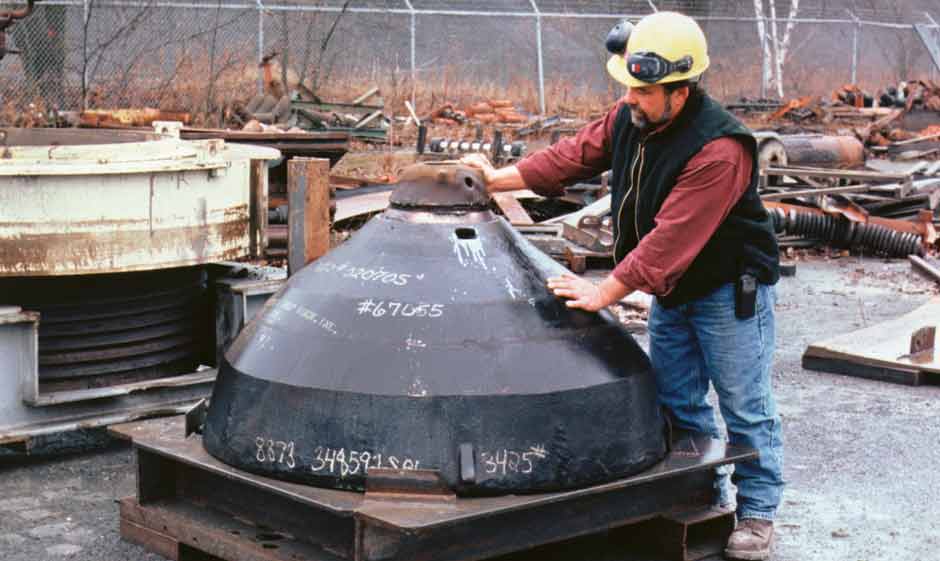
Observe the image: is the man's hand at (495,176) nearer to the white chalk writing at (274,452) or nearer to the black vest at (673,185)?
the black vest at (673,185)

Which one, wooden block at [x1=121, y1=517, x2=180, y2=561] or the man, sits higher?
the man

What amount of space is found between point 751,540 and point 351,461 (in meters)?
1.47

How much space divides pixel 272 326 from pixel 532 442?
963 millimetres

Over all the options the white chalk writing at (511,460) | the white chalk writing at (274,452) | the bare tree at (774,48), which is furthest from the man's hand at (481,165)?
the bare tree at (774,48)

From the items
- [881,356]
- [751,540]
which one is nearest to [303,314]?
[751,540]

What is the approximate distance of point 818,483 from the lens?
18.2ft

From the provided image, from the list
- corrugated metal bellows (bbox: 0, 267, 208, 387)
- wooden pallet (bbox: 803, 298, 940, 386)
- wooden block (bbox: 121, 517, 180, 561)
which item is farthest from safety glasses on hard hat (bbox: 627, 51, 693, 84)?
wooden pallet (bbox: 803, 298, 940, 386)

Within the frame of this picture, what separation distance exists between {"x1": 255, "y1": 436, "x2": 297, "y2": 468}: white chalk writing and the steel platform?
62 mm

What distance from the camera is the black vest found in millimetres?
4223

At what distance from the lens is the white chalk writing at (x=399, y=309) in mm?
4082

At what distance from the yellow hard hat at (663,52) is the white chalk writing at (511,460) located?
3.92 ft

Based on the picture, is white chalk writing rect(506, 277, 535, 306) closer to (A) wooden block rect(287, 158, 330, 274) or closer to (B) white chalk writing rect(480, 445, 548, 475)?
(B) white chalk writing rect(480, 445, 548, 475)

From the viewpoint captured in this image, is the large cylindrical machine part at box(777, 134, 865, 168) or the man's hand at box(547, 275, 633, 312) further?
the large cylindrical machine part at box(777, 134, 865, 168)

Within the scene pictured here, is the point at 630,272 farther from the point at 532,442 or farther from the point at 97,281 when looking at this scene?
the point at 97,281
